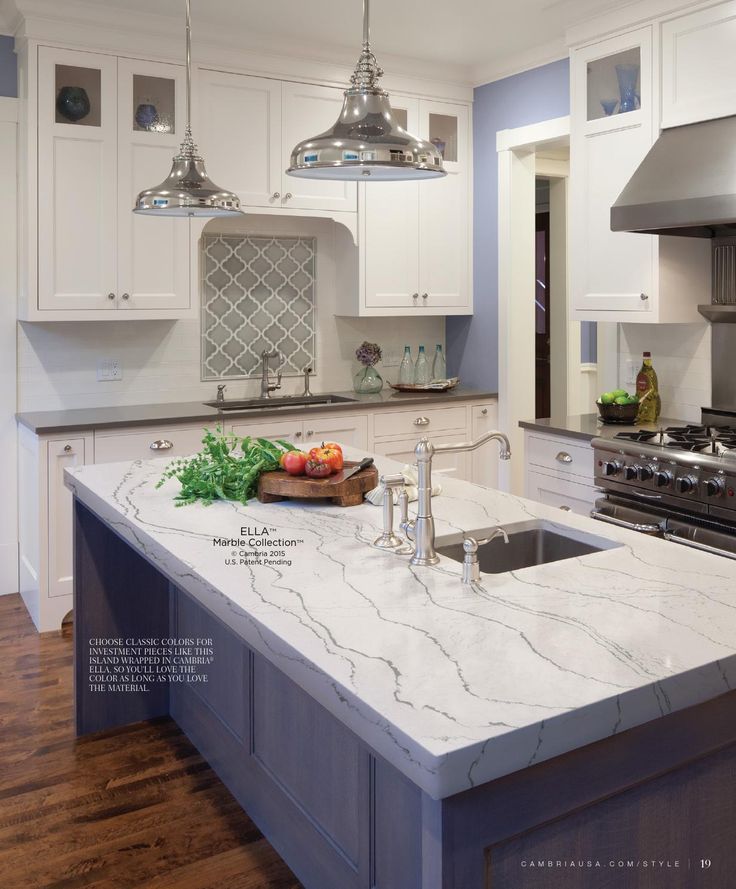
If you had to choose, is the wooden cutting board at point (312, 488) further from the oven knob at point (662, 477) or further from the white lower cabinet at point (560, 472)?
the white lower cabinet at point (560, 472)

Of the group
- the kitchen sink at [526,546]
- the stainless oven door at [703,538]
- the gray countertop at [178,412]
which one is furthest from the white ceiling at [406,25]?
the kitchen sink at [526,546]

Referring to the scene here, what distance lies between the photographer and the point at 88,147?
4180mm

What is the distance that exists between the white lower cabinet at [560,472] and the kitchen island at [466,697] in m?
1.41

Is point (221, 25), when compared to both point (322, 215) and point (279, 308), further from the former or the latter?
point (279, 308)

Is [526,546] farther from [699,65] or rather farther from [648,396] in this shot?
[699,65]

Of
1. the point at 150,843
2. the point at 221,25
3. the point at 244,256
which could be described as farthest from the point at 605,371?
the point at 150,843

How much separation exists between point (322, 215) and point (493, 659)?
375 centimetres

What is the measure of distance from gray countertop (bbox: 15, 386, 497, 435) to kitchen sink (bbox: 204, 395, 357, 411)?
43mm

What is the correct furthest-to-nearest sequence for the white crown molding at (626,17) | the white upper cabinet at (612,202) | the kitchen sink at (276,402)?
1. the kitchen sink at (276,402)
2. the white upper cabinet at (612,202)
3. the white crown molding at (626,17)

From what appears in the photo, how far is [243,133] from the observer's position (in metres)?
4.57

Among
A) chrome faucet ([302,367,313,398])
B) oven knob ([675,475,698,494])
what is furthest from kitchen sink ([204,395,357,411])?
oven knob ([675,475,698,494])

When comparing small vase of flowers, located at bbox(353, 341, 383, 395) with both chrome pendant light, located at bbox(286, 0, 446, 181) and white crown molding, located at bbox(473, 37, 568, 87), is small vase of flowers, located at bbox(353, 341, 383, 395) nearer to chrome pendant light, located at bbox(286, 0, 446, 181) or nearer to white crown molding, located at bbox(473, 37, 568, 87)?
white crown molding, located at bbox(473, 37, 568, 87)

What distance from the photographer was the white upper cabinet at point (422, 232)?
505 cm

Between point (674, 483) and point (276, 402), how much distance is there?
235 centimetres
